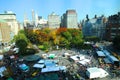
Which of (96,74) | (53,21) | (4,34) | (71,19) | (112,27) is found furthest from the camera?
(53,21)

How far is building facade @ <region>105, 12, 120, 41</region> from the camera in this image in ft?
222

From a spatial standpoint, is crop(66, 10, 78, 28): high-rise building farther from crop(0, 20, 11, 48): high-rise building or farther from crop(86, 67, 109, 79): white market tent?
crop(86, 67, 109, 79): white market tent

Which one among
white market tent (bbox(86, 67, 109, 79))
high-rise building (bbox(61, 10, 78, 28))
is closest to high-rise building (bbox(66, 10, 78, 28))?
high-rise building (bbox(61, 10, 78, 28))

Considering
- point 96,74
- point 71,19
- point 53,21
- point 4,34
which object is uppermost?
point 71,19

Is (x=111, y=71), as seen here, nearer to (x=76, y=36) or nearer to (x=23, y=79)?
(x=23, y=79)

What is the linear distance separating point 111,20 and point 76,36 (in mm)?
20794

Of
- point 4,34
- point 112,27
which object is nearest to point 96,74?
point 112,27

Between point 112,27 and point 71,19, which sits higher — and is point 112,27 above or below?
below

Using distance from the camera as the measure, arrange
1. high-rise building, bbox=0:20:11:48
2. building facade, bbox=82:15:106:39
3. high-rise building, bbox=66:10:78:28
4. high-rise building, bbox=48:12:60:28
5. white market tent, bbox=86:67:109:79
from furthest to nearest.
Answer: high-rise building, bbox=48:12:60:28 < high-rise building, bbox=66:10:78:28 < building facade, bbox=82:15:106:39 < high-rise building, bbox=0:20:11:48 < white market tent, bbox=86:67:109:79

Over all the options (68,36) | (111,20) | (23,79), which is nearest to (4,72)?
(23,79)

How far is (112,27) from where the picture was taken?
71688 millimetres

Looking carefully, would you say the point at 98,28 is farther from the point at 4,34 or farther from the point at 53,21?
the point at 53,21

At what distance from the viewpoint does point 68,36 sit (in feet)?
219

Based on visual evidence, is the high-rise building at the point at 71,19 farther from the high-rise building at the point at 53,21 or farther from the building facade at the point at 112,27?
the building facade at the point at 112,27
